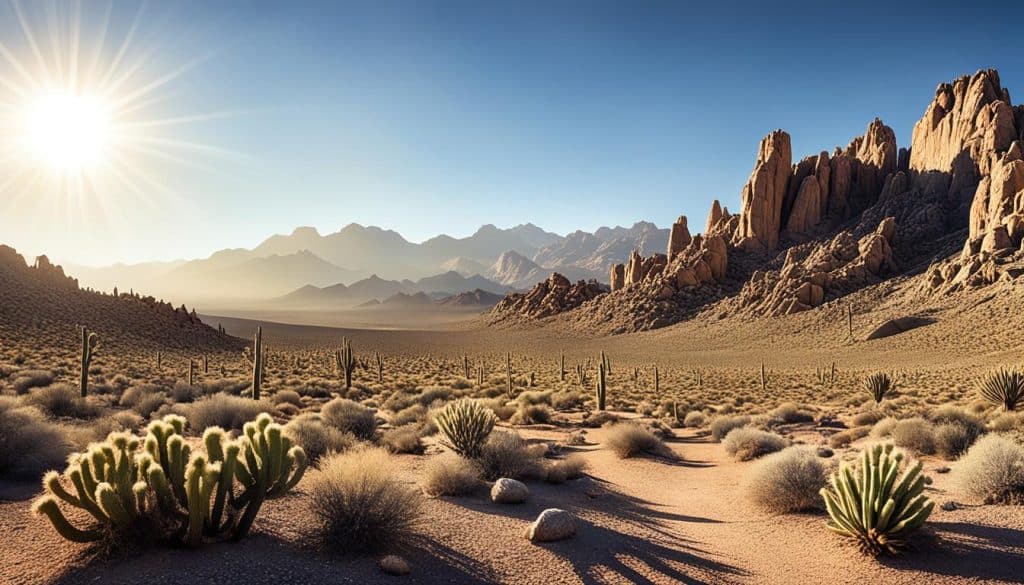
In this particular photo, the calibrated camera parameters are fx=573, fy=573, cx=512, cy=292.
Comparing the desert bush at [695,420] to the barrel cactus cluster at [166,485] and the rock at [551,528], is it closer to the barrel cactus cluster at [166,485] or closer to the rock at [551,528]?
the rock at [551,528]

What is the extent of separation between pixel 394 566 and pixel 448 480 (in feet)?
10.5

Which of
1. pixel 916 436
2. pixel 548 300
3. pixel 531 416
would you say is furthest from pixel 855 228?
pixel 916 436

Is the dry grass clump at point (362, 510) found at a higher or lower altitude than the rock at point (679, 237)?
lower

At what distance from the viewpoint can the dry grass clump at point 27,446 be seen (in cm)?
838

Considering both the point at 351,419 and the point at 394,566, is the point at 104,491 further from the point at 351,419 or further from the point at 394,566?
the point at 351,419

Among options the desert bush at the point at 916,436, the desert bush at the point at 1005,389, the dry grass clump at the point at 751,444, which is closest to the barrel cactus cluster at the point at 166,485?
the dry grass clump at the point at 751,444

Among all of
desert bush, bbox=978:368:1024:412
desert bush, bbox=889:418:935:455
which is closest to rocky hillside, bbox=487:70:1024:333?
desert bush, bbox=978:368:1024:412

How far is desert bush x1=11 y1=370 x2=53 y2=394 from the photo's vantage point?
62.7 feet

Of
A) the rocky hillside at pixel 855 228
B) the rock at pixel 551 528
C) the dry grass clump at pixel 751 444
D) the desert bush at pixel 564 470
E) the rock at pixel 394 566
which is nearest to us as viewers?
the rock at pixel 394 566

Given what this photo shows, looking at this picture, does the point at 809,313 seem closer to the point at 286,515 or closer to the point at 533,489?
the point at 533,489

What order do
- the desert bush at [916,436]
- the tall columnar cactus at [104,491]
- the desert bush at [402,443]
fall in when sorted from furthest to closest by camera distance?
the desert bush at [402,443] → the desert bush at [916,436] → the tall columnar cactus at [104,491]

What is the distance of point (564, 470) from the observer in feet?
36.1

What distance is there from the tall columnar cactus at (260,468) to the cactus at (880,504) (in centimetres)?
664

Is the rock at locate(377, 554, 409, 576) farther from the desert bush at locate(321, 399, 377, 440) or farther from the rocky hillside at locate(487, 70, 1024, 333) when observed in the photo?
the rocky hillside at locate(487, 70, 1024, 333)
